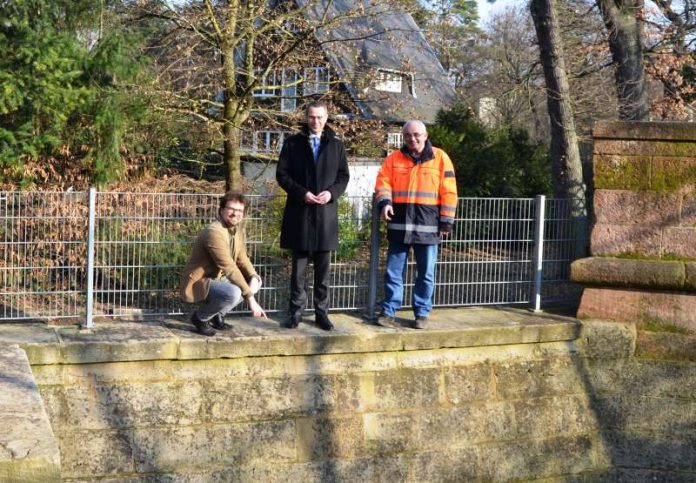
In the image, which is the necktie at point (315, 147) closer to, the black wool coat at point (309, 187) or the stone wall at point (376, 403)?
the black wool coat at point (309, 187)

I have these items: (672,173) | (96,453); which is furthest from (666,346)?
(96,453)

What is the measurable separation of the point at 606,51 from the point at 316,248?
10.9 m

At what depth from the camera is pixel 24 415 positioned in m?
5.45

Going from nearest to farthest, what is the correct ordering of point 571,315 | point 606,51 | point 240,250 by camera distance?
point 240,250, point 571,315, point 606,51

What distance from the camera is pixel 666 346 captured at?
9.12 meters

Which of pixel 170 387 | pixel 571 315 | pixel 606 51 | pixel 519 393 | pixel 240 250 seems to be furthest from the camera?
pixel 606 51

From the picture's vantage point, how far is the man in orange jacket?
27.9 feet

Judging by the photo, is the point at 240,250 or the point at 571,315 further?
the point at 571,315

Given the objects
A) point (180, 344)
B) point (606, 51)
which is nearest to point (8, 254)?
point (180, 344)

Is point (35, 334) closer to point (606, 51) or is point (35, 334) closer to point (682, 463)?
point (682, 463)

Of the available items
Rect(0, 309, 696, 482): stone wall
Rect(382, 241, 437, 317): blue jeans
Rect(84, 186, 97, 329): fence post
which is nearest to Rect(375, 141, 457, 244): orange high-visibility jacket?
Rect(382, 241, 437, 317): blue jeans

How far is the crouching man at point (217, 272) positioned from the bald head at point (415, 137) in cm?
163

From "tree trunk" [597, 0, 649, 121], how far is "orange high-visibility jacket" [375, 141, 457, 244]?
7203mm

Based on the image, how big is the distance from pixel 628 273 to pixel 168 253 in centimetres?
409
